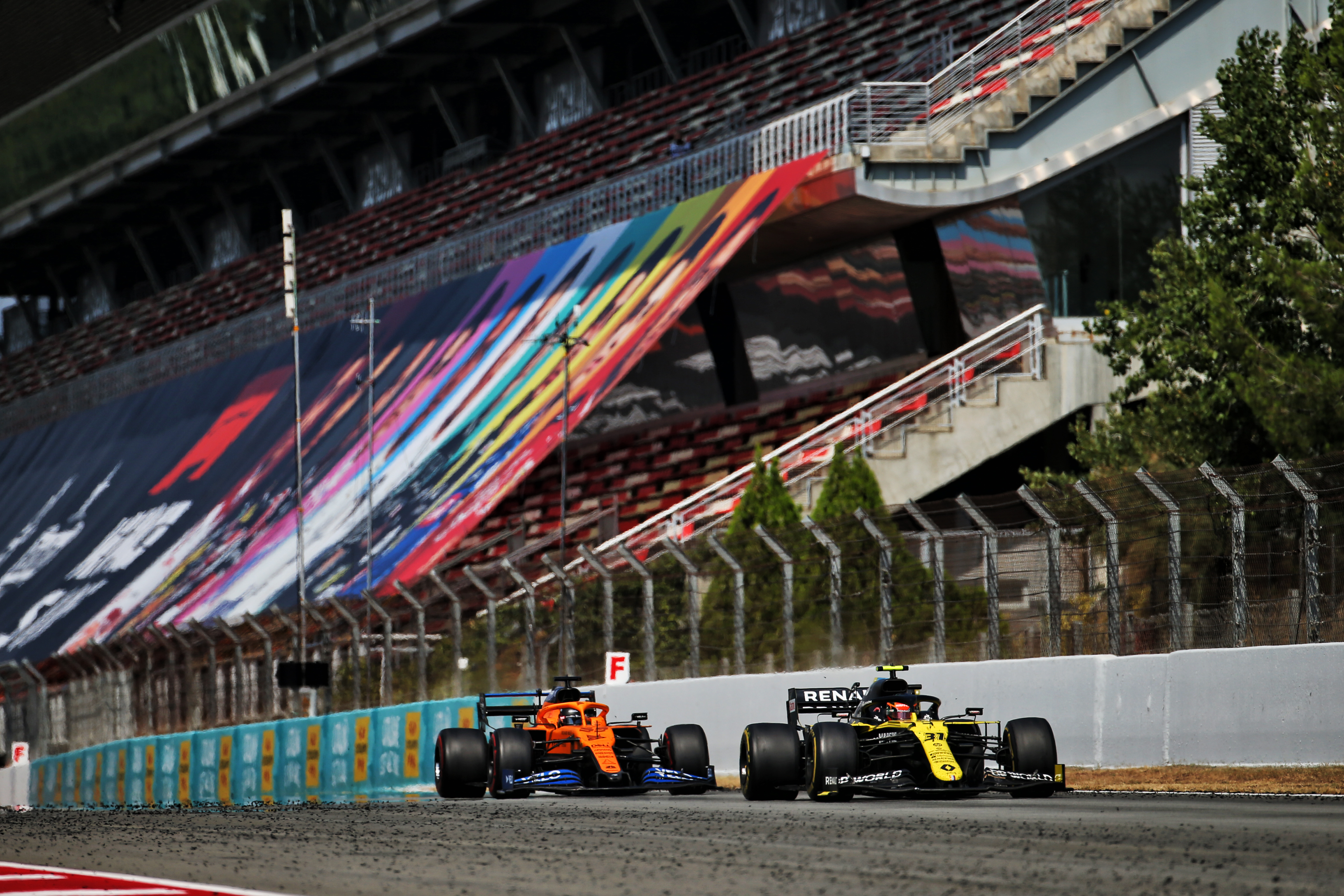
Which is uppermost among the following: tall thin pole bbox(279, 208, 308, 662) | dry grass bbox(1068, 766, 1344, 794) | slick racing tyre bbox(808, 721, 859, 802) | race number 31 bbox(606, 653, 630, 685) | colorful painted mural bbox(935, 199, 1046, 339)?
colorful painted mural bbox(935, 199, 1046, 339)

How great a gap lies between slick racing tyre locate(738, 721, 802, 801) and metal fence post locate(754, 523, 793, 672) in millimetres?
4917

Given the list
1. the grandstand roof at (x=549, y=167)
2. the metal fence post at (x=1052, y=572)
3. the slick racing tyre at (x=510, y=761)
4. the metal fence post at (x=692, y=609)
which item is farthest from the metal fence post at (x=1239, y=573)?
the grandstand roof at (x=549, y=167)

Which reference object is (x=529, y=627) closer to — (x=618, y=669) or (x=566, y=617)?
(x=566, y=617)

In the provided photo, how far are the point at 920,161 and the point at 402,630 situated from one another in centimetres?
1272

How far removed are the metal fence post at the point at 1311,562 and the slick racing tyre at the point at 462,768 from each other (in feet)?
22.1

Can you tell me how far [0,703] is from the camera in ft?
116

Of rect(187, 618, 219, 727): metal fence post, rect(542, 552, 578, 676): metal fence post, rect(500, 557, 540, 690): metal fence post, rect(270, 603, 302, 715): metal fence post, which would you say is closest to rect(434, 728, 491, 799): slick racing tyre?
rect(542, 552, 578, 676): metal fence post

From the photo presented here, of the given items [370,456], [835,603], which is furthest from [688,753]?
[370,456]

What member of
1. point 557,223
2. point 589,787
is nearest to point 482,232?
point 557,223

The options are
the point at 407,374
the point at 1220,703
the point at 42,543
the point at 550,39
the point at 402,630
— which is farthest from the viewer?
the point at 550,39

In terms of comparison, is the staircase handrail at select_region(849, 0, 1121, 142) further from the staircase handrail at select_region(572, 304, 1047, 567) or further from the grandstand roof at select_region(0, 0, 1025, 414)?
the staircase handrail at select_region(572, 304, 1047, 567)

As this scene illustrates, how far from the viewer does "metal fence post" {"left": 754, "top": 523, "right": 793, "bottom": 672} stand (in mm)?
19625

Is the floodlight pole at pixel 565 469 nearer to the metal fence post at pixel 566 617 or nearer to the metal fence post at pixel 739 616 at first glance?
the metal fence post at pixel 566 617

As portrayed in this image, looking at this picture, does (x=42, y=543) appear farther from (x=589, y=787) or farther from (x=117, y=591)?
(x=589, y=787)
